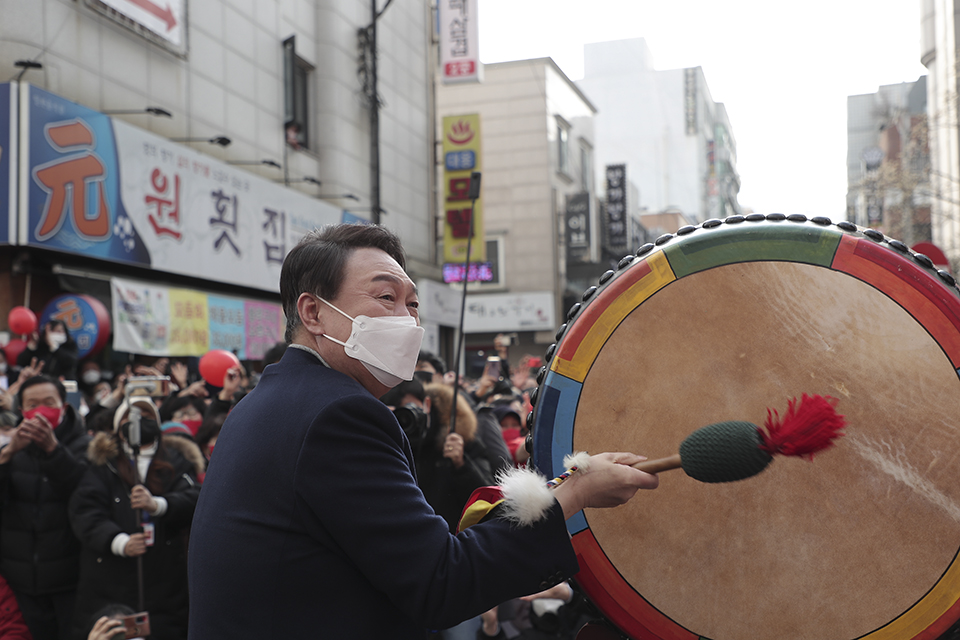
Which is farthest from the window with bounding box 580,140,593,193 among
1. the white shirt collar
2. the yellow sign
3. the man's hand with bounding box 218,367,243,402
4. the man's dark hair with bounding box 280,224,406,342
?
the white shirt collar

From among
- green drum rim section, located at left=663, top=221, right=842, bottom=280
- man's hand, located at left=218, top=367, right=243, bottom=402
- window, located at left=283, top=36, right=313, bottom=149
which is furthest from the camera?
window, located at left=283, top=36, right=313, bottom=149

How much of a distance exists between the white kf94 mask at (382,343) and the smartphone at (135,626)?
201 cm

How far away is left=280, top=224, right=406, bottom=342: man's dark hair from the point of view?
1.70 meters

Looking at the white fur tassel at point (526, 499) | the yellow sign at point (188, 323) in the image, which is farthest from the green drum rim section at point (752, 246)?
the yellow sign at point (188, 323)

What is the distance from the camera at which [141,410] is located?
4.47 m

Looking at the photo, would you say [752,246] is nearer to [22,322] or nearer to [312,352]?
[312,352]

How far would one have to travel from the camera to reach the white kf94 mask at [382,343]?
5.50ft

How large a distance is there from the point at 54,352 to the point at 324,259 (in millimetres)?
6974

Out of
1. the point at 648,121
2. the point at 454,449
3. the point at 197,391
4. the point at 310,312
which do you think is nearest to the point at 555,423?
the point at 310,312

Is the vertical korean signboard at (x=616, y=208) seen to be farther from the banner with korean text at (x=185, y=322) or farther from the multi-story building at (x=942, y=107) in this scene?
the banner with korean text at (x=185, y=322)

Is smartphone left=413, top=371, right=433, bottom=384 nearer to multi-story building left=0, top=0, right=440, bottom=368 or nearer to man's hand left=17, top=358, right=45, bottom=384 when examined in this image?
man's hand left=17, top=358, right=45, bottom=384

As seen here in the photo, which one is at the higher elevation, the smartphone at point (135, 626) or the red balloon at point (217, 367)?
the red balloon at point (217, 367)

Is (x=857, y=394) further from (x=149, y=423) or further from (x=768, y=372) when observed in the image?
(x=149, y=423)

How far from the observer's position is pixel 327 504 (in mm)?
→ 1437
